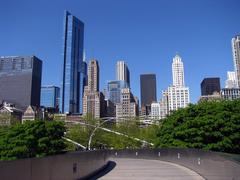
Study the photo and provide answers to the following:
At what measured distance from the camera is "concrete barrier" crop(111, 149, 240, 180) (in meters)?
13.4

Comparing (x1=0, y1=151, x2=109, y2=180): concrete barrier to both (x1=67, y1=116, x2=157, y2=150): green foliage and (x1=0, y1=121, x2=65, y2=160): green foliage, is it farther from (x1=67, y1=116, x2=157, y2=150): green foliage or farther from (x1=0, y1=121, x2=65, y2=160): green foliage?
(x1=67, y1=116, x2=157, y2=150): green foliage

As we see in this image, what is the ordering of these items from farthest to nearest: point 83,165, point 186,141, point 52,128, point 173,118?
point 52,128 < point 173,118 < point 186,141 < point 83,165

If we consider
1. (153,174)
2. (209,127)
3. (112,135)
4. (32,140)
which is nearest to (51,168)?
(153,174)

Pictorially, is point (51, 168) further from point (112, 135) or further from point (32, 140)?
point (112, 135)

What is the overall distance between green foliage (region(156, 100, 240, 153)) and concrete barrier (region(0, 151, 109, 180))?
54.5 ft

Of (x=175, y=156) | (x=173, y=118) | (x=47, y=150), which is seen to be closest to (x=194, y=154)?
(x=175, y=156)

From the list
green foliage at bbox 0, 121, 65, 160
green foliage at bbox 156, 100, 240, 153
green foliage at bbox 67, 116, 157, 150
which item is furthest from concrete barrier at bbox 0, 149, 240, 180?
green foliage at bbox 67, 116, 157, 150

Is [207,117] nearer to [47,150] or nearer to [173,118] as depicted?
[173,118]

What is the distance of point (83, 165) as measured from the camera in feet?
60.7

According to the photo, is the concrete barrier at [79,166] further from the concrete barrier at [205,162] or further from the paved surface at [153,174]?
the paved surface at [153,174]

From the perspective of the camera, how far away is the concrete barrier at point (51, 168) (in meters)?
10.6

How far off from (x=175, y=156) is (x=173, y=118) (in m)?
11.5

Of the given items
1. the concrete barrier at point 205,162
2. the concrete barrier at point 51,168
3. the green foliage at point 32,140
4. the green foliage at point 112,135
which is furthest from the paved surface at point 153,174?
the green foliage at point 112,135

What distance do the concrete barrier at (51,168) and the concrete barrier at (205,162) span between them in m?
6.44
